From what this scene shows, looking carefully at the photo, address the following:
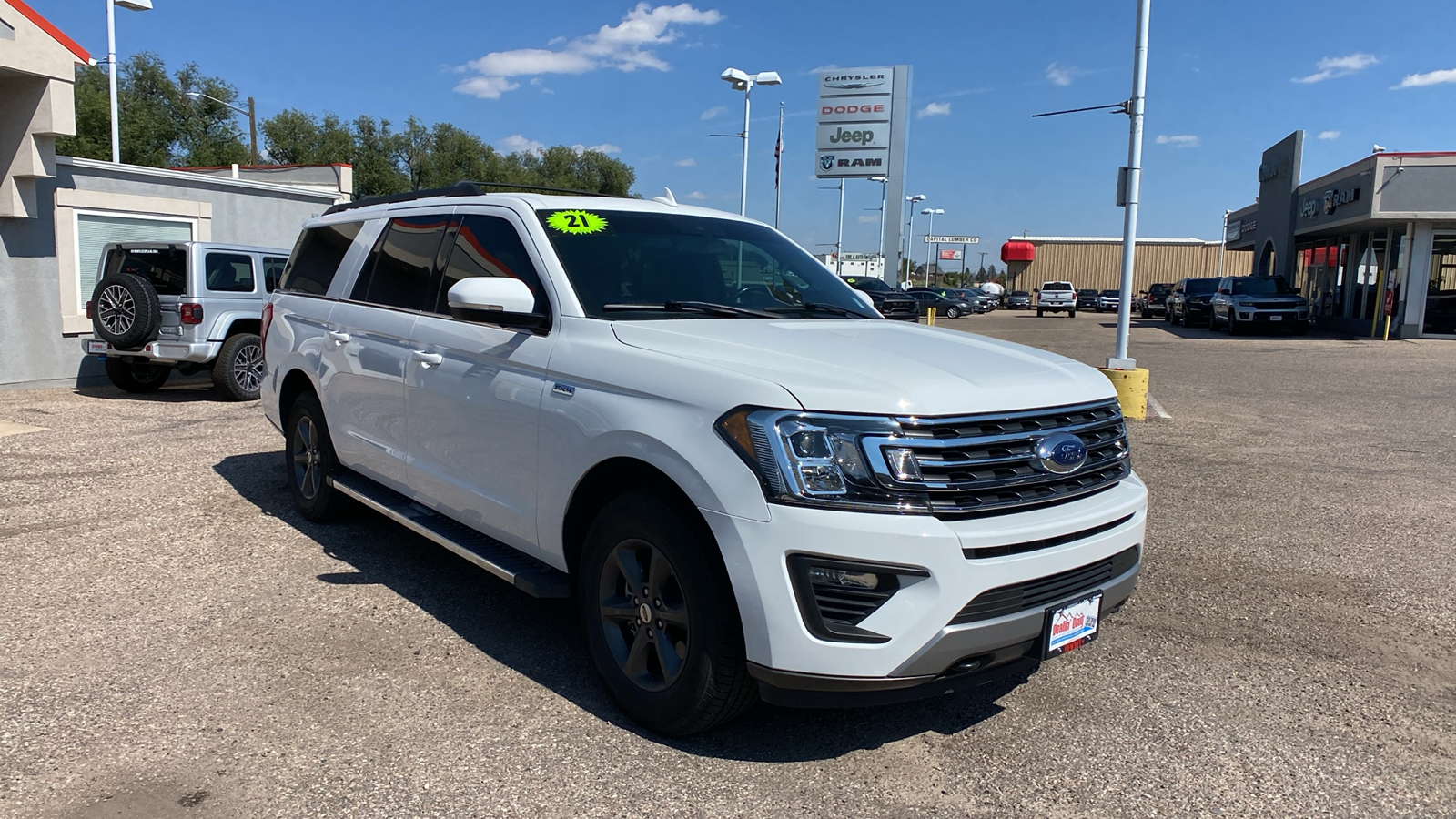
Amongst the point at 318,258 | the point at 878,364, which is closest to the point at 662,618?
the point at 878,364

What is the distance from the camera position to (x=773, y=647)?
2.84 m

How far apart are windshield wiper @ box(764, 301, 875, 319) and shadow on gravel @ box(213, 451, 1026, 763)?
1.68 m

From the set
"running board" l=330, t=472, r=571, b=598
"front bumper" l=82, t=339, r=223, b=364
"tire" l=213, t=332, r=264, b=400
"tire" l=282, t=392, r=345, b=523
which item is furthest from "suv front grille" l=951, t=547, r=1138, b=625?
"front bumper" l=82, t=339, r=223, b=364

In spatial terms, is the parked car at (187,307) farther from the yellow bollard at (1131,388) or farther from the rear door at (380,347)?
the yellow bollard at (1131,388)

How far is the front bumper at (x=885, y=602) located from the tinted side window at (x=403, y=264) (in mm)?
2472

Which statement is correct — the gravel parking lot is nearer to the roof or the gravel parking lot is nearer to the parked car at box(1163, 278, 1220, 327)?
the roof

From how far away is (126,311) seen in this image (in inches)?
423

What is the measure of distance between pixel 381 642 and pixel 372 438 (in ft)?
4.01

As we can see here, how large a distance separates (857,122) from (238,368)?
25.9 m

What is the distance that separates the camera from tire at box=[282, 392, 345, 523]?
568cm

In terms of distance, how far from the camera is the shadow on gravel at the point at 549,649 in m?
3.38

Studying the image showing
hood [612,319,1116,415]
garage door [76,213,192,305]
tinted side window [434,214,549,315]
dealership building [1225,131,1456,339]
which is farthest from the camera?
dealership building [1225,131,1456,339]

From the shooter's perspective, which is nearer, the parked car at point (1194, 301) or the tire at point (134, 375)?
the tire at point (134, 375)

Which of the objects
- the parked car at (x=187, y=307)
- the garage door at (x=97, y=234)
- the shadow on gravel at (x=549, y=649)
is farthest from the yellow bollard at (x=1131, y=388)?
the garage door at (x=97, y=234)
